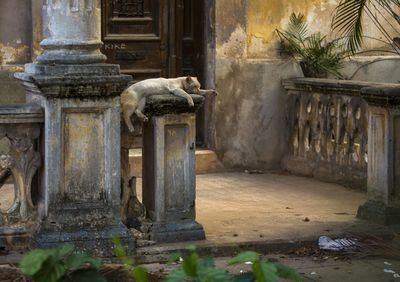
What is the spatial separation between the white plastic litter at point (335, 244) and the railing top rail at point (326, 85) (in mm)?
3069

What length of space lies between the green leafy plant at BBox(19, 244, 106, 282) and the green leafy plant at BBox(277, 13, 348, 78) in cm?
945

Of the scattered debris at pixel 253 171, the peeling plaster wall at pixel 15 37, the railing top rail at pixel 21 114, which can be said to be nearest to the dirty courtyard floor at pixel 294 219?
the scattered debris at pixel 253 171

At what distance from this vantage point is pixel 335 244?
952 centimetres

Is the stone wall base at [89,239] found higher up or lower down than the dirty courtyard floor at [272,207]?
higher up

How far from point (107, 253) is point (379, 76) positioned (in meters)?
6.43

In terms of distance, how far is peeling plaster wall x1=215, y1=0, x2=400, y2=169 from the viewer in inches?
536

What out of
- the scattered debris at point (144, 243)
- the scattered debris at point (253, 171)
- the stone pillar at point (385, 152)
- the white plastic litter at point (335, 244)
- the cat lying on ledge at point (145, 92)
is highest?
the cat lying on ledge at point (145, 92)

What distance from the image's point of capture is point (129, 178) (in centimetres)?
950

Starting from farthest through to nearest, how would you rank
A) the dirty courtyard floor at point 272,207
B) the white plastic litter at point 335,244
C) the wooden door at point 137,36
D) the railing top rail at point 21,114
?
the wooden door at point 137,36 < the dirty courtyard floor at point 272,207 < the white plastic litter at point 335,244 < the railing top rail at point 21,114

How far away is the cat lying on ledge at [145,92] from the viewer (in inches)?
360

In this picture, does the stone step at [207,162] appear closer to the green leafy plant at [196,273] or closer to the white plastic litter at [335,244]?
the white plastic litter at [335,244]

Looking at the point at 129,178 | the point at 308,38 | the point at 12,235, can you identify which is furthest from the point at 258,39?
the point at 12,235

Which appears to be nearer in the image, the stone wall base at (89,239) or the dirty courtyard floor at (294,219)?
the stone wall base at (89,239)

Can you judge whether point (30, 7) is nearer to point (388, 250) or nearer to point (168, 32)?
point (168, 32)
